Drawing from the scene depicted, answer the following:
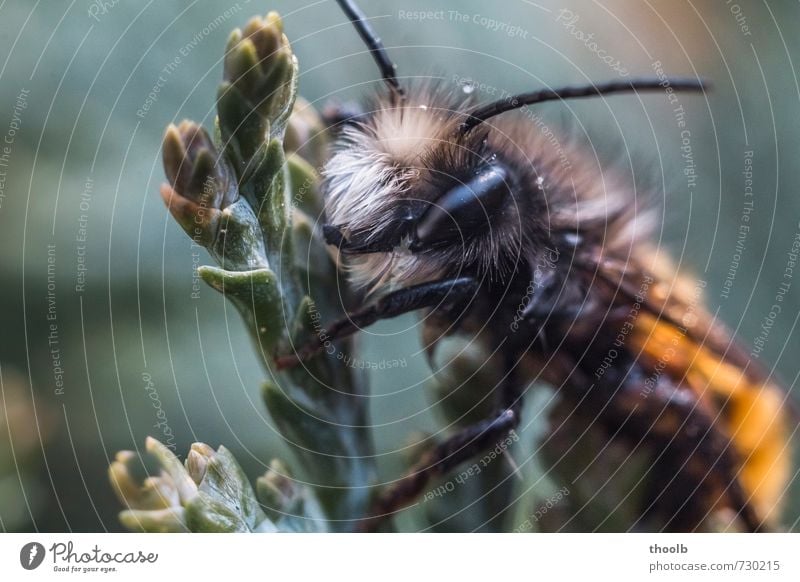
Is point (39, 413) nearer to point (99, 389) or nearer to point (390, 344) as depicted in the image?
point (99, 389)

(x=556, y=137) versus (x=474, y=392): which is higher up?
(x=556, y=137)

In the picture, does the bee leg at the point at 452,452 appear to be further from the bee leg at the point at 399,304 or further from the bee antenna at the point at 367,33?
the bee antenna at the point at 367,33

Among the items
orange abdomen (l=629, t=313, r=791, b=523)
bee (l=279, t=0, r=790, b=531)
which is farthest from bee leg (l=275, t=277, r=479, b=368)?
orange abdomen (l=629, t=313, r=791, b=523)

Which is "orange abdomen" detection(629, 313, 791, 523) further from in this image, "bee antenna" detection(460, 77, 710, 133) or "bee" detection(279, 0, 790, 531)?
"bee antenna" detection(460, 77, 710, 133)

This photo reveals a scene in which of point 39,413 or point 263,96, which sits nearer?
point 263,96
